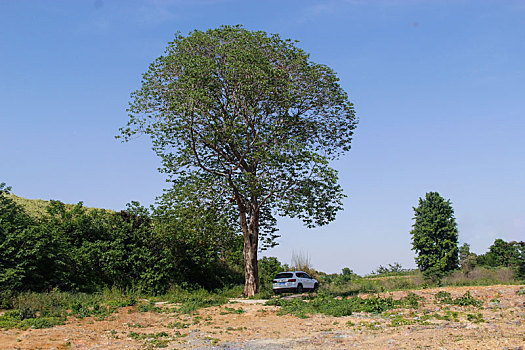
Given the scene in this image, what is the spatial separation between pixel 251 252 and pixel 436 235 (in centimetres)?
1446

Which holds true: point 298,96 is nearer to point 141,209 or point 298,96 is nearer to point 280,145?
point 280,145

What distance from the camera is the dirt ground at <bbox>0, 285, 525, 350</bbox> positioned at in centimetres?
1126

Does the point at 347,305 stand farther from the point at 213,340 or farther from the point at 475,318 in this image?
the point at 213,340

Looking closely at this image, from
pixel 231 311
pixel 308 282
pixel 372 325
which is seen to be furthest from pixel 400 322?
pixel 308 282

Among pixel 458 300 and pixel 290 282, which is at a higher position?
pixel 290 282

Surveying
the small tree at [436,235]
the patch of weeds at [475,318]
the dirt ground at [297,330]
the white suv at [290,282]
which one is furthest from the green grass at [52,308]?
the small tree at [436,235]

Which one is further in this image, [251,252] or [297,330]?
[251,252]

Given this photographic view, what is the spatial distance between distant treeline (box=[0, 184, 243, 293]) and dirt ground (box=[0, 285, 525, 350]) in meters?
5.15

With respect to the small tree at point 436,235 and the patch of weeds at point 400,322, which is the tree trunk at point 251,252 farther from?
the small tree at point 436,235

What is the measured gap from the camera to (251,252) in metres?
23.8

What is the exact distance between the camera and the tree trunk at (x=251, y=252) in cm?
2362

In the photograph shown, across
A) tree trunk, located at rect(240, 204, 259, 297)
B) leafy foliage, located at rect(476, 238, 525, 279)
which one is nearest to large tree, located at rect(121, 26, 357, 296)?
tree trunk, located at rect(240, 204, 259, 297)


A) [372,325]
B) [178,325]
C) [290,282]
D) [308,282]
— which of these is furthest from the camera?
[308,282]

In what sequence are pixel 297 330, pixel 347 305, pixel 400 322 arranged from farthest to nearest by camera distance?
1. pixel 347 305
2. pixel 297 330
3. pixel 400 322
